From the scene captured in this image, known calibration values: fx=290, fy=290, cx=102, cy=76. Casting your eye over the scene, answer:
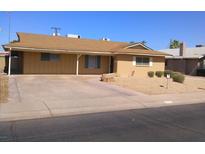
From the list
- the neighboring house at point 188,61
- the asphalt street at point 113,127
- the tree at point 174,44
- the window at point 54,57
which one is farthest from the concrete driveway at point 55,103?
the tree at point 174,44

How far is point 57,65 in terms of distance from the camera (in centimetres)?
2741

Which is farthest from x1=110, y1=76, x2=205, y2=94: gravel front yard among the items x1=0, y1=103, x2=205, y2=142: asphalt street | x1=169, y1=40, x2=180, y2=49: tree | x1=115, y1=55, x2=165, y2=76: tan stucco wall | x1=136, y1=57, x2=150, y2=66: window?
x1=169, y1=40, x2=180, y2=49: tree

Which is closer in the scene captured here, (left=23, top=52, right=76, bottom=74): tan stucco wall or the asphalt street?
the asphalt street

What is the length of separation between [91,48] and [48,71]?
15.4ft

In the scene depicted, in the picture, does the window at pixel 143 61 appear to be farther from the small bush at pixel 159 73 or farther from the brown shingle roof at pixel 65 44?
the small bush at pixel 159 73

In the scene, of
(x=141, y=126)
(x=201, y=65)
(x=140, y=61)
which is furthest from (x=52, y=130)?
(x=201, y=65)

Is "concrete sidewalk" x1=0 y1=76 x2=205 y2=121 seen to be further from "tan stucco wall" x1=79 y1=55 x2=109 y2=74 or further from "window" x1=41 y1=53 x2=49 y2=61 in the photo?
"tan stucco wall" x1=79 y1=55 x2=109 y2=74

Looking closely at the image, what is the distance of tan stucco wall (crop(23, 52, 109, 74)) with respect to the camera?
85.8ft

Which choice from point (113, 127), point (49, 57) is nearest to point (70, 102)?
point (113, 127)

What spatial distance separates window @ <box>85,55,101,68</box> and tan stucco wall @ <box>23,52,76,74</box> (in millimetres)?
1350

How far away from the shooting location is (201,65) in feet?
130

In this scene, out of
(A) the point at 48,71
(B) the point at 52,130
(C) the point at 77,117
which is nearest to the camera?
(B) the point at 52,130
